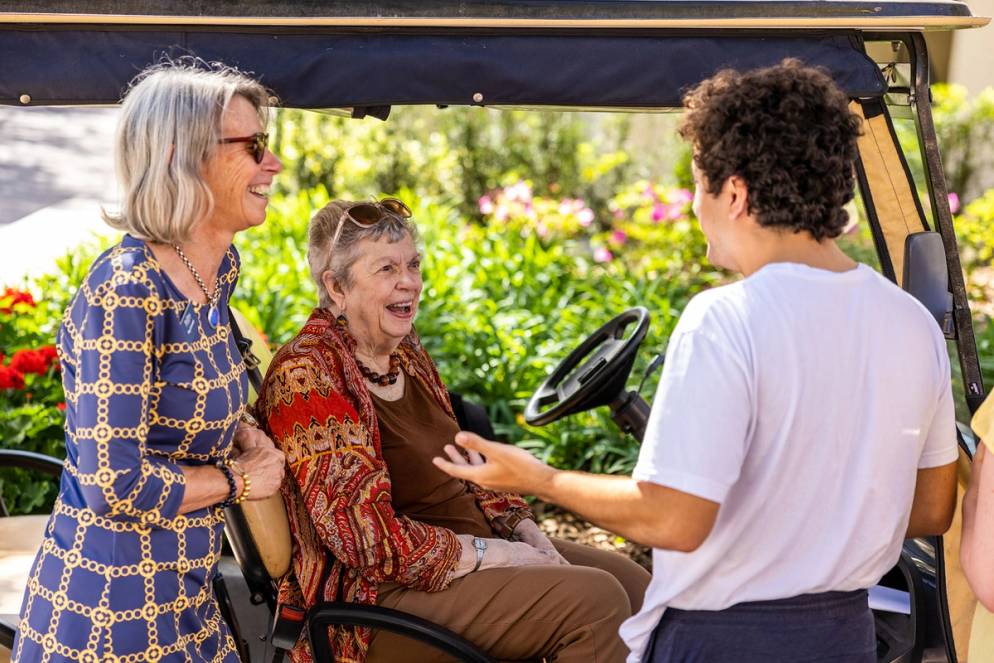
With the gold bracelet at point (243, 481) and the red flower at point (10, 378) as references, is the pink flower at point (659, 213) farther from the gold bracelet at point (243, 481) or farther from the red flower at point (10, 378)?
the gold bracelet at point (243, 481)

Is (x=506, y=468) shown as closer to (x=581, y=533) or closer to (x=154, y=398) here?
(x=154, y=398)

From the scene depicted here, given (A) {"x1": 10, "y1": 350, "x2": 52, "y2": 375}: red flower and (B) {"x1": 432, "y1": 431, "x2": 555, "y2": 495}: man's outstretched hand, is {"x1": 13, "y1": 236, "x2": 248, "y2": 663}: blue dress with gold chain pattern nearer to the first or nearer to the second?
(B) {"x1": 432, "y1": 431, "x2": 555, "y2": 495}: man's outstretched hand

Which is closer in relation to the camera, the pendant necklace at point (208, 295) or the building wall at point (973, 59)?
the pendant necklace at point (208, 295)

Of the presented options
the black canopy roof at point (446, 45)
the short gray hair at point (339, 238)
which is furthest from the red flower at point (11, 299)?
the black canopy roof at point (446, 45)

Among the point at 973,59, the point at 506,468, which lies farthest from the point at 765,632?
the point at 973,59

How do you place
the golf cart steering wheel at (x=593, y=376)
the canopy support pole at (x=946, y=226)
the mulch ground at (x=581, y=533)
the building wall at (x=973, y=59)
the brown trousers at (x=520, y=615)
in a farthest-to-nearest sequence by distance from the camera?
the building wall at (x=973, y=59), the mulch ground at (x=581, y=533), the golf cart steering wheel at (x=593, y=376), the brown trousers at (x=520, y=615), the canopy support pole at (x=946, y=226)

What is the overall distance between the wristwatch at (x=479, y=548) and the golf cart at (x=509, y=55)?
27cm

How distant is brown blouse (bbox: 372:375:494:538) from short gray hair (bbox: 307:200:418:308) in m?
0.33

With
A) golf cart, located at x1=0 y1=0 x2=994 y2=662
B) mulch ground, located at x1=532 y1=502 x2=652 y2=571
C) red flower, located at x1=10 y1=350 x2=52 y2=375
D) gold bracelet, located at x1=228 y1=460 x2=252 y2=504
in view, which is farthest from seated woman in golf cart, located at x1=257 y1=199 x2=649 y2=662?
red flower, located at x1=10 y1=350 x2=52 y2=375

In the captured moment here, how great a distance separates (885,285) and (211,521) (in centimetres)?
135

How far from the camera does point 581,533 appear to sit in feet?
16.3

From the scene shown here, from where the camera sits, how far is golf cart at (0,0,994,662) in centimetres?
233

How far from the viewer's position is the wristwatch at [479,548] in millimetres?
2869

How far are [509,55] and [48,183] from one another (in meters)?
7.09
